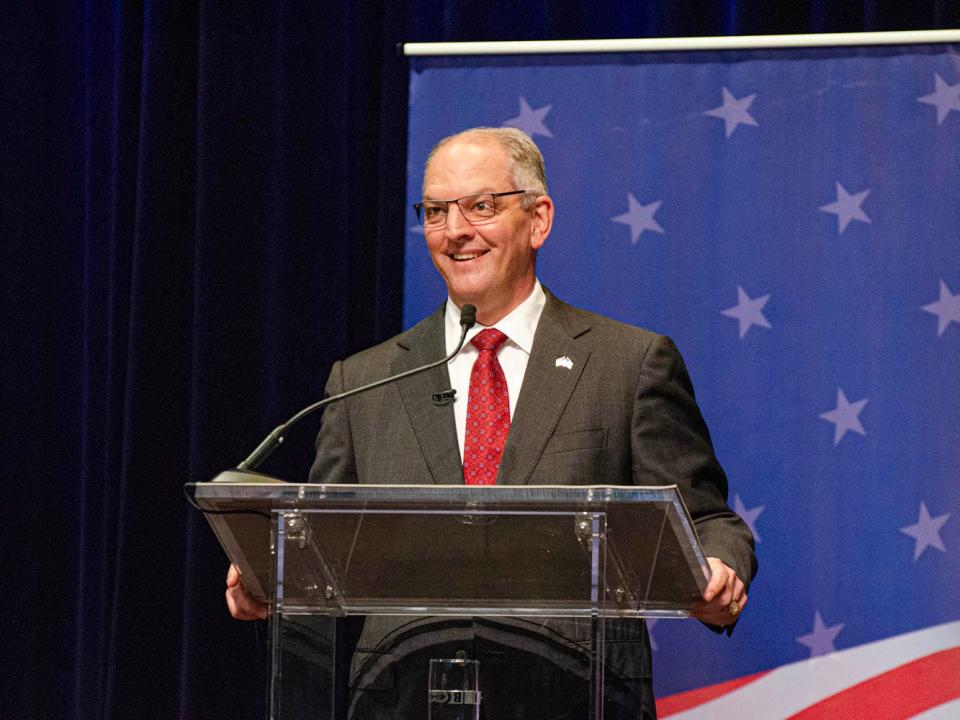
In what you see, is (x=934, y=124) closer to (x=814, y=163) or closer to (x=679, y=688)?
(x=814, y=163)

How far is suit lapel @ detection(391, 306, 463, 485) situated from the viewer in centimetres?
252

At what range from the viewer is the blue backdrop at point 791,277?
126 inches

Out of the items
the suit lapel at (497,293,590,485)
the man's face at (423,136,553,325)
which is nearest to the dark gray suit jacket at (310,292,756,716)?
the suit lapel at (497,293,590,485)

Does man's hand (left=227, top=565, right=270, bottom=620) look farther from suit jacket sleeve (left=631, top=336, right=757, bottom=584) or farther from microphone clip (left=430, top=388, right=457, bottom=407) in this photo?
suit jacket sleeve (left=631, top=336, right=757, bottom=584)

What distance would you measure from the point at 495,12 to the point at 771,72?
3.02 feet

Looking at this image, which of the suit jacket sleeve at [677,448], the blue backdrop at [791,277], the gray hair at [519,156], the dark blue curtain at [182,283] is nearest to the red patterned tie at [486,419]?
the suit jacket sleeve at [677,448]

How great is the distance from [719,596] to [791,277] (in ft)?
4.95

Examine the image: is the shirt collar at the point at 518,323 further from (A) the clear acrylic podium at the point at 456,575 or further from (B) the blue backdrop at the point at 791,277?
(A) the clear acrylic podium at the point at 456,575

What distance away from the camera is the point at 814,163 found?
3359 millimetres

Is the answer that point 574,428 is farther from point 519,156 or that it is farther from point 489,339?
point 519,156

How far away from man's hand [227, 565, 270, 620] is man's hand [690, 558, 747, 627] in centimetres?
67

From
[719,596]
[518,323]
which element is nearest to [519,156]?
[518,323]

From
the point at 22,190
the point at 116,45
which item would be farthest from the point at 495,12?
the point at 22,190

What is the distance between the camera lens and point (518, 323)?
9.07ft
